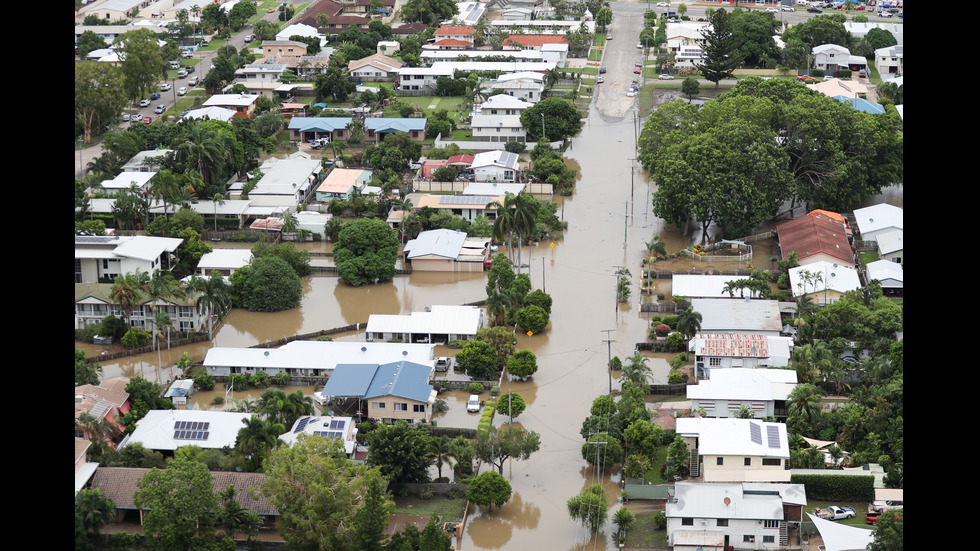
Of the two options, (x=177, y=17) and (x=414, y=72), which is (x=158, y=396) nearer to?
(x=414, y=72)

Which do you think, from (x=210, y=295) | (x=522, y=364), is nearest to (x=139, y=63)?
(x=210, y=295)

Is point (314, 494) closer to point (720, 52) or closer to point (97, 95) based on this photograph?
point (97, 95)

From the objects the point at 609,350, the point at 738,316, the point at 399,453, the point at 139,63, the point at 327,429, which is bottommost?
the point at 399,453

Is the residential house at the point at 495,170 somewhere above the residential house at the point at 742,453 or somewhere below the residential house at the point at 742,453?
above

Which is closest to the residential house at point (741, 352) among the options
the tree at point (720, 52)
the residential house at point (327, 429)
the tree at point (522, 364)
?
the tree at point (522, 364)

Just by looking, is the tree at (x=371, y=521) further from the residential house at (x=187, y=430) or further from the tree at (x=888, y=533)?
the tree at (x=888, y=533)

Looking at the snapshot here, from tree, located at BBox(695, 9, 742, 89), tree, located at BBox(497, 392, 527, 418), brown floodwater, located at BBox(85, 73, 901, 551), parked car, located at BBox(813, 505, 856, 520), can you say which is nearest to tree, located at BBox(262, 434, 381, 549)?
brown floodwater, located at BBox(85, 73, 901, 551)
